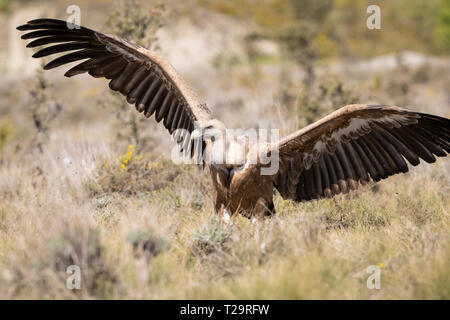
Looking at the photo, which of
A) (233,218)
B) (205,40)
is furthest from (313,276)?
(205,40)

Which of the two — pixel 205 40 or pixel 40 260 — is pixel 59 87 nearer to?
pixel 205 40

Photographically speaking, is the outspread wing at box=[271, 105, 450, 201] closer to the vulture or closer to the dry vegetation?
the vulture

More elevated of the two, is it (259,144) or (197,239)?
(259,144)

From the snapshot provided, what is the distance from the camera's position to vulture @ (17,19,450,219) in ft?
18.4

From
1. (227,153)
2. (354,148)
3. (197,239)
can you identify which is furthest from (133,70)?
(354,148)

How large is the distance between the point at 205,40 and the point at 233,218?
3749 centimetres

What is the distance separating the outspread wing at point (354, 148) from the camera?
5539mm

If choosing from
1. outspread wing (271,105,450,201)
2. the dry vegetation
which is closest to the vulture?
outspread wing (271,105,450,201)

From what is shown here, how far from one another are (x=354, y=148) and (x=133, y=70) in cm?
318

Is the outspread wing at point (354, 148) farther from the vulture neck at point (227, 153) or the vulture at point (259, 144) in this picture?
the vulture neck at point (227, 153)

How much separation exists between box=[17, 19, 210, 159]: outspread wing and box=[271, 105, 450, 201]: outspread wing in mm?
1329

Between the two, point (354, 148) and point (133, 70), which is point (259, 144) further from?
point (133, 70)

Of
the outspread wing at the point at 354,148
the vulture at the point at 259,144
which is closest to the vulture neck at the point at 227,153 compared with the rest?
the vulture at the point at 259,144

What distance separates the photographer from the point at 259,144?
19.1ft
